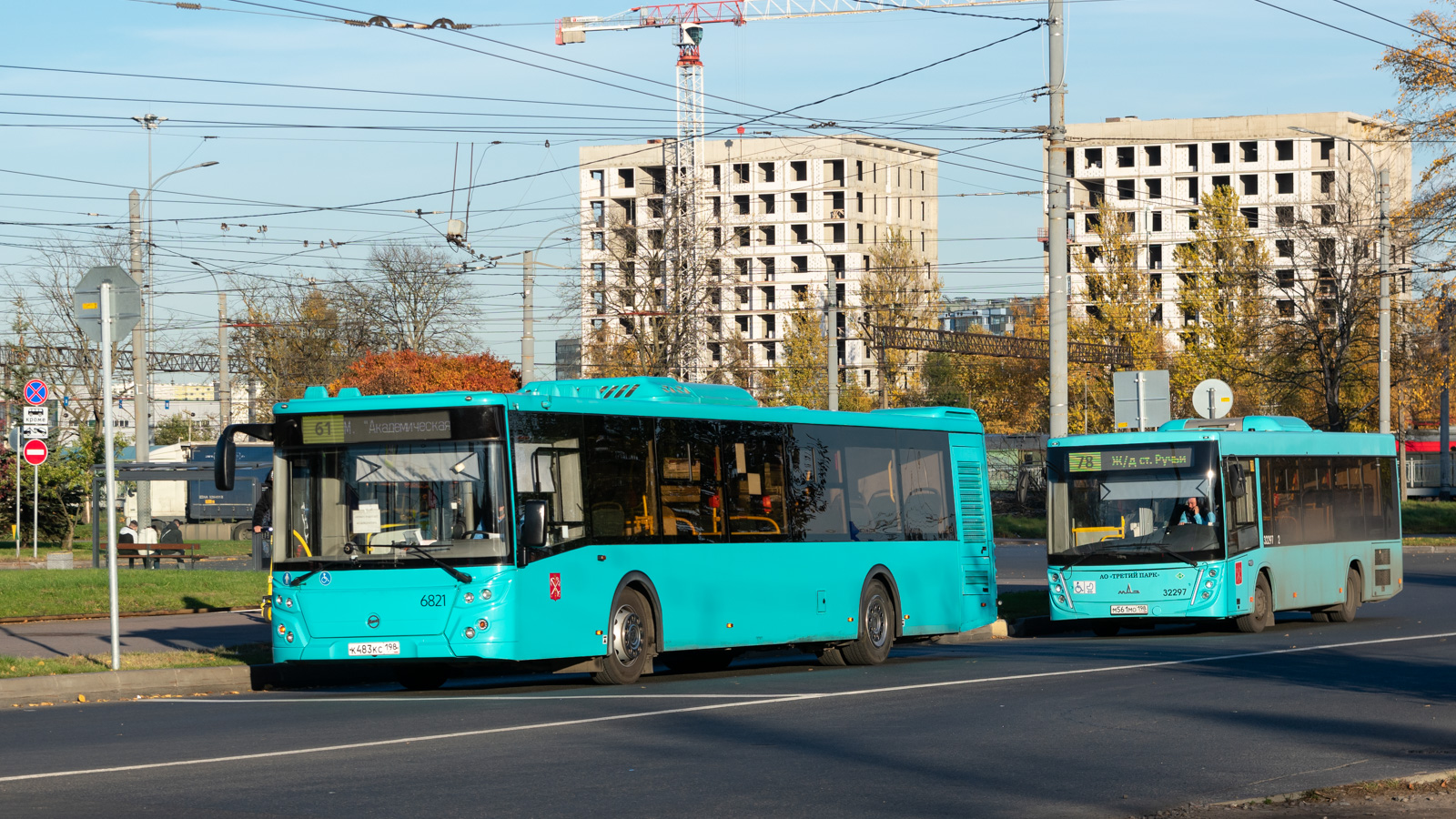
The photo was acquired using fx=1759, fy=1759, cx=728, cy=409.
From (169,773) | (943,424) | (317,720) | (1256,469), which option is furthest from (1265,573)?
(169,773)

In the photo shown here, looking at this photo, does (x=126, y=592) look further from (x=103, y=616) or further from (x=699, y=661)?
(x=699, y=661)

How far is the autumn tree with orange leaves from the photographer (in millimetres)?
69688

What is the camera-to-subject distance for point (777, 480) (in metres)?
18.0

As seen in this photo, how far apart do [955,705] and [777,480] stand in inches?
211

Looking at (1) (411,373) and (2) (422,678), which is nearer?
(2) (422,678)

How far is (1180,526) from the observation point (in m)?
22.0

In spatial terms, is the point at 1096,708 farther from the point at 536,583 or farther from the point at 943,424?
the point at 943,424

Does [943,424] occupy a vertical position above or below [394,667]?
above

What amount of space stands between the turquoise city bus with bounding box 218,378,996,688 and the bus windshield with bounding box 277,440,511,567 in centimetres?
2

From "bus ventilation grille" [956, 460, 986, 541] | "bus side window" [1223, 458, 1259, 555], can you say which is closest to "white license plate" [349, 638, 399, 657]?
"bus ventilation grille" [956, 460, 986, 541]

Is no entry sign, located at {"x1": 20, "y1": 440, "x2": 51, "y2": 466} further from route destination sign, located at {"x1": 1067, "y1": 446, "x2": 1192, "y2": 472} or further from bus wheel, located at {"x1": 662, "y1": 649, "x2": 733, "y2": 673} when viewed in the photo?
route destination sign, located at {"x1": 1067, "y1": 446, "x2": 1192, "y2": 472}

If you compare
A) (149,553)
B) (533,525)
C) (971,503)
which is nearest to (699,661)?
(971,503)

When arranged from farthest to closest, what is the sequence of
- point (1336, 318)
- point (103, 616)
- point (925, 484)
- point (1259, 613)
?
1. point (1336, 318)
2. point (103, 616)
3. point (1259, 613)
4. point (925, 484)

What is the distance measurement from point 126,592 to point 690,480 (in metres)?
12.9
